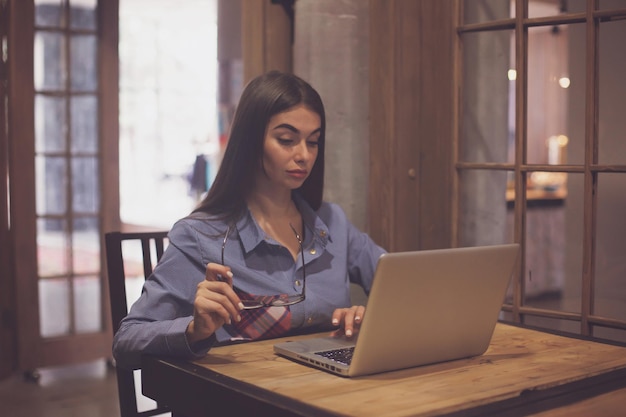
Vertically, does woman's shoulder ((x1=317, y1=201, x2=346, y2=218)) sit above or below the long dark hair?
below

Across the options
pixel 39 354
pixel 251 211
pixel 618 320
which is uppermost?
pixel 251 211

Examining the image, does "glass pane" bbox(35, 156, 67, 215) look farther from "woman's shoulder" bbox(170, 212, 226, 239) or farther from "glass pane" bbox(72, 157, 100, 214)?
"woman's shoulder" bbox(170, 212, 226, 239)

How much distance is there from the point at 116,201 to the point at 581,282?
10.3ft

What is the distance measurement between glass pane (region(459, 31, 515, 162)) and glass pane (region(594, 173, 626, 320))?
1.27 feet

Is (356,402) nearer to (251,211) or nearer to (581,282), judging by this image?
(251,211)

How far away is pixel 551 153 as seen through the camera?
2.71 m

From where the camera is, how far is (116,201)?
16.0 ft

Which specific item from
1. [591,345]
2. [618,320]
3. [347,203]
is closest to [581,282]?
[618,320]

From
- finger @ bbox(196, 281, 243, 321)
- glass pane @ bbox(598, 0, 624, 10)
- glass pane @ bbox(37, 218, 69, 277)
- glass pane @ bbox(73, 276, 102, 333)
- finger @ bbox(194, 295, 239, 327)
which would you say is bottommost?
glass pane @ bbox(73, 276, 102, 333)

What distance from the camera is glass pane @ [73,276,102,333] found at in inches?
190

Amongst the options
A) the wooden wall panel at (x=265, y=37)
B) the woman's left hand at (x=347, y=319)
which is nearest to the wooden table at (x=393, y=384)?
the woman's left hand at (x=347, y=319)

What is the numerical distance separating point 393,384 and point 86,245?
3.72 metres

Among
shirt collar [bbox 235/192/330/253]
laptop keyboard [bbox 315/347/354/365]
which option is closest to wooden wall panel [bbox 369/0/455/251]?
shirt collar [bbox 235/192/330/253]

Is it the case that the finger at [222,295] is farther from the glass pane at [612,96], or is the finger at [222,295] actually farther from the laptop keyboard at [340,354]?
the glass pane at [612,96]
